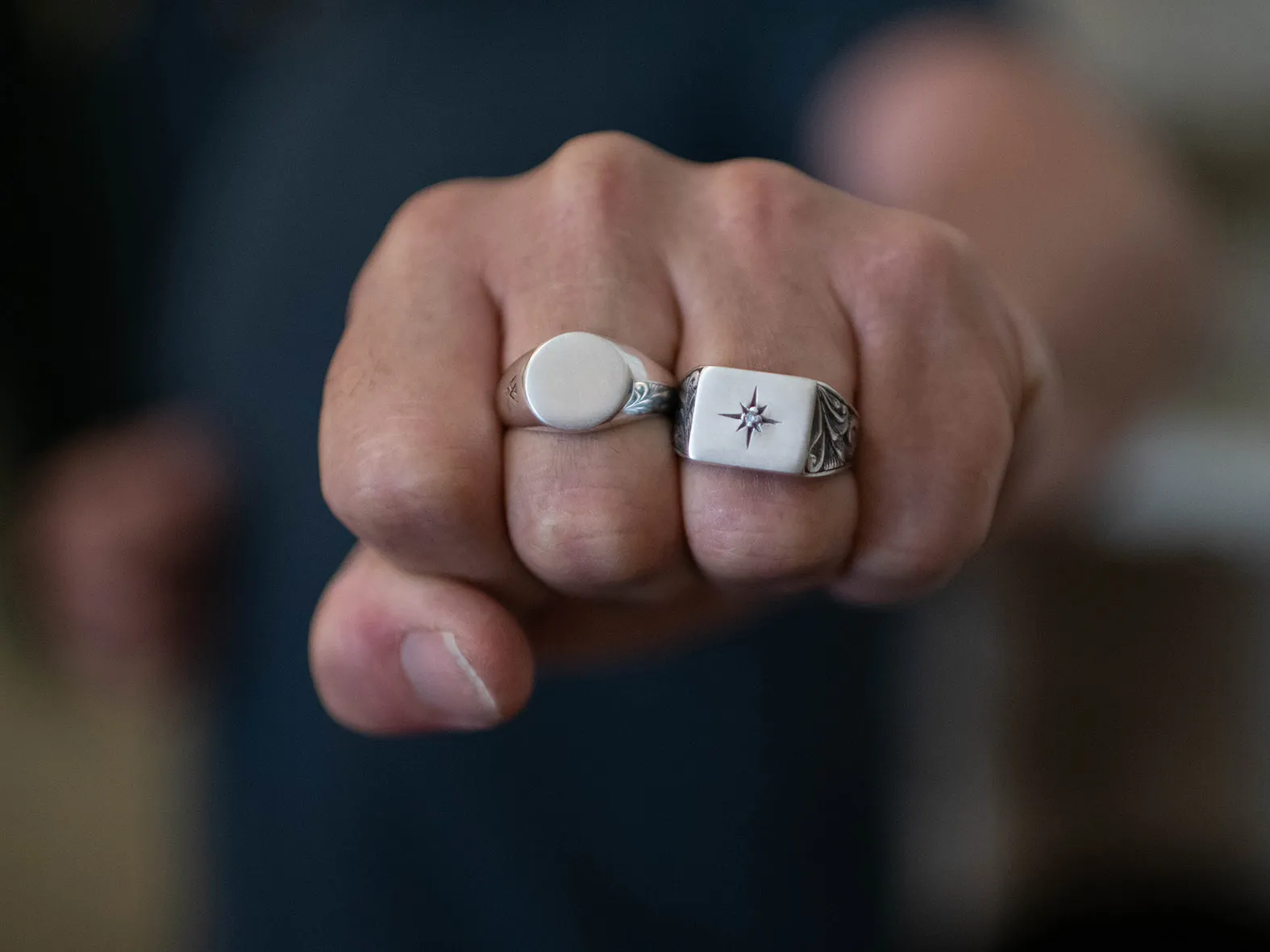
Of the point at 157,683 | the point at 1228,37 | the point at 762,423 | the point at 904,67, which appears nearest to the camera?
the point at 762,423

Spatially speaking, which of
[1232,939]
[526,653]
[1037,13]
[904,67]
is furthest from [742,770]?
[1232,939]

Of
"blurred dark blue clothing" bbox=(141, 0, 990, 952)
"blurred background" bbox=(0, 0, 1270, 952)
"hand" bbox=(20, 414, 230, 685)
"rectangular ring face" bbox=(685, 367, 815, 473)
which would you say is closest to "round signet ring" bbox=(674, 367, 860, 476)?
"rectangular ring face" bbox=(685, 367, 815, 473)

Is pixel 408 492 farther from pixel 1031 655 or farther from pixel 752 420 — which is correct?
pixel 1031 655

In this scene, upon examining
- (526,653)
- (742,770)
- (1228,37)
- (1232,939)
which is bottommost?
(1232,939)

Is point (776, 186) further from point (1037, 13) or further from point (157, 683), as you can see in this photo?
point (157, 683)

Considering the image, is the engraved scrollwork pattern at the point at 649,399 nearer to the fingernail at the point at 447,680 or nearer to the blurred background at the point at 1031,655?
the fingernail at the point at 447,680

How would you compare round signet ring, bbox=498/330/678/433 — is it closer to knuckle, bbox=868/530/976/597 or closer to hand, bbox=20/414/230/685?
knuckle, bbox=868/530/976/597

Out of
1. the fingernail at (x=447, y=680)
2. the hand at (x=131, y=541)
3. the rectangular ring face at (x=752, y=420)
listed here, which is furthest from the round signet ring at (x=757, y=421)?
the hand at (x=131, y=541)
